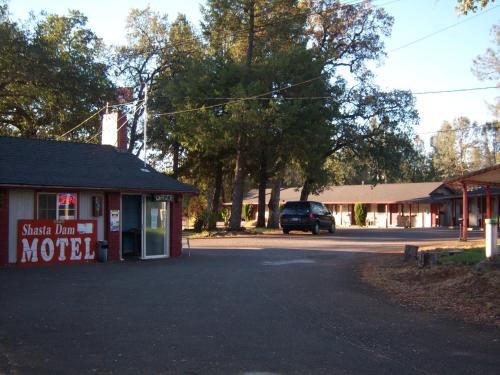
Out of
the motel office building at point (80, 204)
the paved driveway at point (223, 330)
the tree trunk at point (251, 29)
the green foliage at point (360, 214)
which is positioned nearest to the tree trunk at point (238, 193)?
the tree trunk at point (251, 29)

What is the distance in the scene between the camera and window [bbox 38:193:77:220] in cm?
1745

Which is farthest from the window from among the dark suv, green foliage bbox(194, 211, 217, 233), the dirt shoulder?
green foliage bbox(194, 211, 217, 233)

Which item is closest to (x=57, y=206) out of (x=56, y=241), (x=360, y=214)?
(x=56, y=241)

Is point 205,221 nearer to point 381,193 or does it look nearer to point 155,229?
point 155,229

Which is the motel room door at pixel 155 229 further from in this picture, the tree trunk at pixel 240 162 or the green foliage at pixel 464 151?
the green foliage at pixel 464 151

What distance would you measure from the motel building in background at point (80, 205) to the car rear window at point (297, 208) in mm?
13473

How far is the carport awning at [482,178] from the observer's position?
20.9 metres

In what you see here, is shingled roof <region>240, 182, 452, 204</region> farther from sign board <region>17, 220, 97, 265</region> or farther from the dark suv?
sign board <region>17, 220, 97, 265</region>

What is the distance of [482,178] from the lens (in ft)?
74.7

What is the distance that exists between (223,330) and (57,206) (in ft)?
37.0

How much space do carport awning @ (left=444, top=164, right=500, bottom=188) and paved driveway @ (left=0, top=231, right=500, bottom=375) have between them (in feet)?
32.0

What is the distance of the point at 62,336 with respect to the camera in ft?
25.0

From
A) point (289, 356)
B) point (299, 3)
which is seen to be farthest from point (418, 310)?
point (299, 3)

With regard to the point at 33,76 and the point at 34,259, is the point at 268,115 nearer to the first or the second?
the point at 33,76
